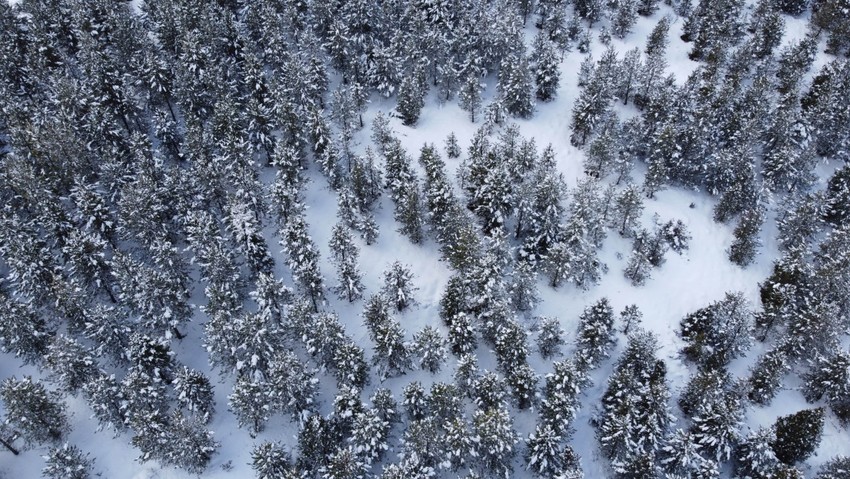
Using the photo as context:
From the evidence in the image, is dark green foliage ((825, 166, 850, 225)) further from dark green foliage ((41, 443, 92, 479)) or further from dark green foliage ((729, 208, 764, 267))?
dark green foliage ((41, 443, 92, 479))

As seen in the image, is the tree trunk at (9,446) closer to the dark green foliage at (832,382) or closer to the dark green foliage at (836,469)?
the dark green foliage at (836,469)

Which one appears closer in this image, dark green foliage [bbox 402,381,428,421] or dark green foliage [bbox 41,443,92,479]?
dark green foliage [bbox 41,443,92,479]

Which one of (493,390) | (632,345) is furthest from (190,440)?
(632,345)

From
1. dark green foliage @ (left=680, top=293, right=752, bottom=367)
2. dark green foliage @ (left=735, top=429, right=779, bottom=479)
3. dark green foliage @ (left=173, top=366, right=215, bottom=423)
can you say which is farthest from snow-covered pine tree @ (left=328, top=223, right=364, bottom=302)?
dark green foliage @ (left=735, top=429, right=779, bottom=479)

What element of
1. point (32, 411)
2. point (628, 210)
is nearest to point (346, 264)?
point (32, 411)

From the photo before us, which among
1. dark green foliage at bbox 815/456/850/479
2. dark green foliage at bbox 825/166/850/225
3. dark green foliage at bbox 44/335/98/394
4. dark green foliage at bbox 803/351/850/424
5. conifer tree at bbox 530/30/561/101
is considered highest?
conifer tree at bbox 530/30/561/101

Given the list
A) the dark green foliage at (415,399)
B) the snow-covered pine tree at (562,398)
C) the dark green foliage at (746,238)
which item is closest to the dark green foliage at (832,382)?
the dark green foliage at (746,238)
